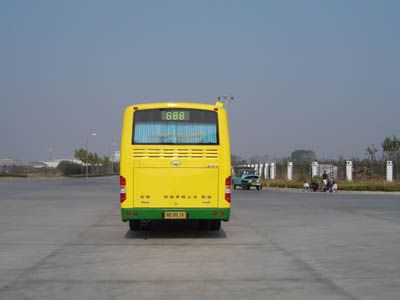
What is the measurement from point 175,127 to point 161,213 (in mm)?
2013

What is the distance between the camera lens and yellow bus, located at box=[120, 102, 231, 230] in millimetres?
12844

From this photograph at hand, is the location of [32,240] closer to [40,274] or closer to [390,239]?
[40,274]

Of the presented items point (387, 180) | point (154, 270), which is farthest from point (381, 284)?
point (387, 180)

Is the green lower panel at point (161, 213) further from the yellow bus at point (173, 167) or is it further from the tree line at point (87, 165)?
the tree line at point (87, 165)

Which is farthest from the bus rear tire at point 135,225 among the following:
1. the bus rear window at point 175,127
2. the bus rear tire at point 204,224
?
the bus rear window at point 175,127

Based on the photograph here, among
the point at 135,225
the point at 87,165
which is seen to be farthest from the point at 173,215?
the point at 87,165

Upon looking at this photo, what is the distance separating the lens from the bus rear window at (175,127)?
42.8 ft

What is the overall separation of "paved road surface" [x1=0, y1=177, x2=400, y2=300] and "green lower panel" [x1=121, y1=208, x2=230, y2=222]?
0.59 m

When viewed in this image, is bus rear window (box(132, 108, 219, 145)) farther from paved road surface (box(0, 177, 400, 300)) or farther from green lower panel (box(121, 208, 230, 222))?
paved road surface (box(0, 177, 400, 300))

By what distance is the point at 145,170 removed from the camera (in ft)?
42.2

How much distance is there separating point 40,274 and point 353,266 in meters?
5.25

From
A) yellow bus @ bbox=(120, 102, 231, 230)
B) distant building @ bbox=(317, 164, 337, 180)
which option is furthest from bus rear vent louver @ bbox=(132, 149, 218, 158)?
distant building @ bbox=(317, 164, 337, 180)

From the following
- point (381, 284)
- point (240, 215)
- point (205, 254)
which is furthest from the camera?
point (240, 215)

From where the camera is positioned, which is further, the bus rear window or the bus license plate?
the bus rear window
